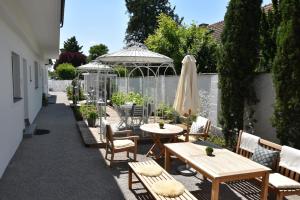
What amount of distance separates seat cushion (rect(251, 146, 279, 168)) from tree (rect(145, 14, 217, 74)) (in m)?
8.16

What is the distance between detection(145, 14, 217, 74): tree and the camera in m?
12.5

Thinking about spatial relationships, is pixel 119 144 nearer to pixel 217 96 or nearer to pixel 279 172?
pixel 279 172

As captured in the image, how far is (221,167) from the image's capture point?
385cm

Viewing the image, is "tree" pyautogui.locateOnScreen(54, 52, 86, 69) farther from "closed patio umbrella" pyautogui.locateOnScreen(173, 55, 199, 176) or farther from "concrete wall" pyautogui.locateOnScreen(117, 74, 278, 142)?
"closed patio umbrella" pyautogui.locateOnScreen(173, 55, 199, 176)

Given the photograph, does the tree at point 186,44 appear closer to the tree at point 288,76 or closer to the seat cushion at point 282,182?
the tree at point 288,76

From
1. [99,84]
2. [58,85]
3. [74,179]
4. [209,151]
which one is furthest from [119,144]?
[58,85]

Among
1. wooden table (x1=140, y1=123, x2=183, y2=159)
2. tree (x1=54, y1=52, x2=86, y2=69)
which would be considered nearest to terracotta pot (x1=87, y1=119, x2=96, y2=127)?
wooden table (x1=140, y1=123, x2=183, y2=159)

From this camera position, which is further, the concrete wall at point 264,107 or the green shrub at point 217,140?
the green shrub at point 217,140

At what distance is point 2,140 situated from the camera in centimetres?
528

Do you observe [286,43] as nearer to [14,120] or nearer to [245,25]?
[245,25]

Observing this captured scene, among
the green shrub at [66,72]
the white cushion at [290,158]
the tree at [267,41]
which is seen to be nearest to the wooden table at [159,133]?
the white cushion at [290,158]

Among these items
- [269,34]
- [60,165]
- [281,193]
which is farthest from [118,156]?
[269,34]

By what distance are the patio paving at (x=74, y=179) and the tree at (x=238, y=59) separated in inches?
78.1

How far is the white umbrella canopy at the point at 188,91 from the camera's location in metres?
5.79
